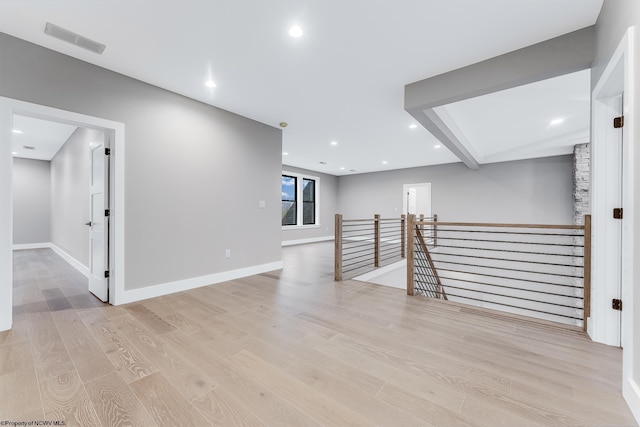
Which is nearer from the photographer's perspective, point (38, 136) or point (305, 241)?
point (38, 136)

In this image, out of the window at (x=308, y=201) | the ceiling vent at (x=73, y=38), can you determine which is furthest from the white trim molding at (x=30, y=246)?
the ceiling vent at (x=73, y=38)

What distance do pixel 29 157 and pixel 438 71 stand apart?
10037mm

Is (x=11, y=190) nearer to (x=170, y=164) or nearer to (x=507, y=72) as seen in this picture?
(x=170, y=164)

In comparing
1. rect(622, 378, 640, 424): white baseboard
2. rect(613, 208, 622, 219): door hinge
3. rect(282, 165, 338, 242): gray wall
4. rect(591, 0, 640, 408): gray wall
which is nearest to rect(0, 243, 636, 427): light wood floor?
rect(622, 378, 640, 424): white baseboard

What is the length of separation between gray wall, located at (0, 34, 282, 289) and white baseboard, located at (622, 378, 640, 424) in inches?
156

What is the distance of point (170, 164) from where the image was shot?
3.27 m

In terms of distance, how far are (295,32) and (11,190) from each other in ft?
9.43

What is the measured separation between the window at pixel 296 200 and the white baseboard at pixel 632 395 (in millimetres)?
7538

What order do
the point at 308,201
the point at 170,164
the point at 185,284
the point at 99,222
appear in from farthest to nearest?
the point at 308,201
the point at 185,284
the point at 170,164
the point at 99,222

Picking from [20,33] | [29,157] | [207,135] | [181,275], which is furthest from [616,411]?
[29,157]

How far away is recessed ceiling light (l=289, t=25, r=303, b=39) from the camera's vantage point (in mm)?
2116

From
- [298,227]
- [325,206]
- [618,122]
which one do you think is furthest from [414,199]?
[618,122]

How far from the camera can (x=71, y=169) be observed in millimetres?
5047

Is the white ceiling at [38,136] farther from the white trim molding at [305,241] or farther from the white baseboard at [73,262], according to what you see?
the white trim molding at [305,241]
